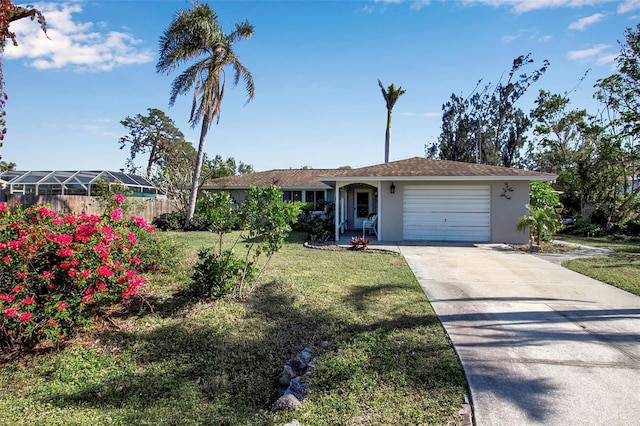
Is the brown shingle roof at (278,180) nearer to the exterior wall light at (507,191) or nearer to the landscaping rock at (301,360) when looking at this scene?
the exterior wall light at (507,191)

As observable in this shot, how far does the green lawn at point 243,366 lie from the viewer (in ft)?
9.75

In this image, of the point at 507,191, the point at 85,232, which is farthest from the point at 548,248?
the point at 85,232

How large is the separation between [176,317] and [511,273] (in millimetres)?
7085

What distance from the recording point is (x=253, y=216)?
537cm

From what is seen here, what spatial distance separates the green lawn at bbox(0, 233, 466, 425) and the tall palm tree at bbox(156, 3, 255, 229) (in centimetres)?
1226

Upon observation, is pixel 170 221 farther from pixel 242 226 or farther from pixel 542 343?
pixel 542 343

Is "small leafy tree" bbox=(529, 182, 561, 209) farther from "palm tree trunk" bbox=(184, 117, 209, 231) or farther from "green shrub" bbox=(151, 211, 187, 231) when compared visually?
"green shrub" bbox=(151, 211, 187, 231)

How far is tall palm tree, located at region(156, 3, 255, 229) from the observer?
1539cm

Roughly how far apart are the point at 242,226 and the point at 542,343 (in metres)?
4.27

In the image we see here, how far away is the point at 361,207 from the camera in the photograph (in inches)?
762

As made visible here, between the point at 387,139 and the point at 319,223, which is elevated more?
the point at 387,139

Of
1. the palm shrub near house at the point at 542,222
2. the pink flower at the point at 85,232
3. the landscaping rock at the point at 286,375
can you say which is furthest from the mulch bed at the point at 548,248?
the pink flower at the point at 85,232

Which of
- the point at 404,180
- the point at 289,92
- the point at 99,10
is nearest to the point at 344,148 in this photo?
the point at 289,92

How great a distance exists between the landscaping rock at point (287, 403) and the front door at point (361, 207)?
16.2 m
